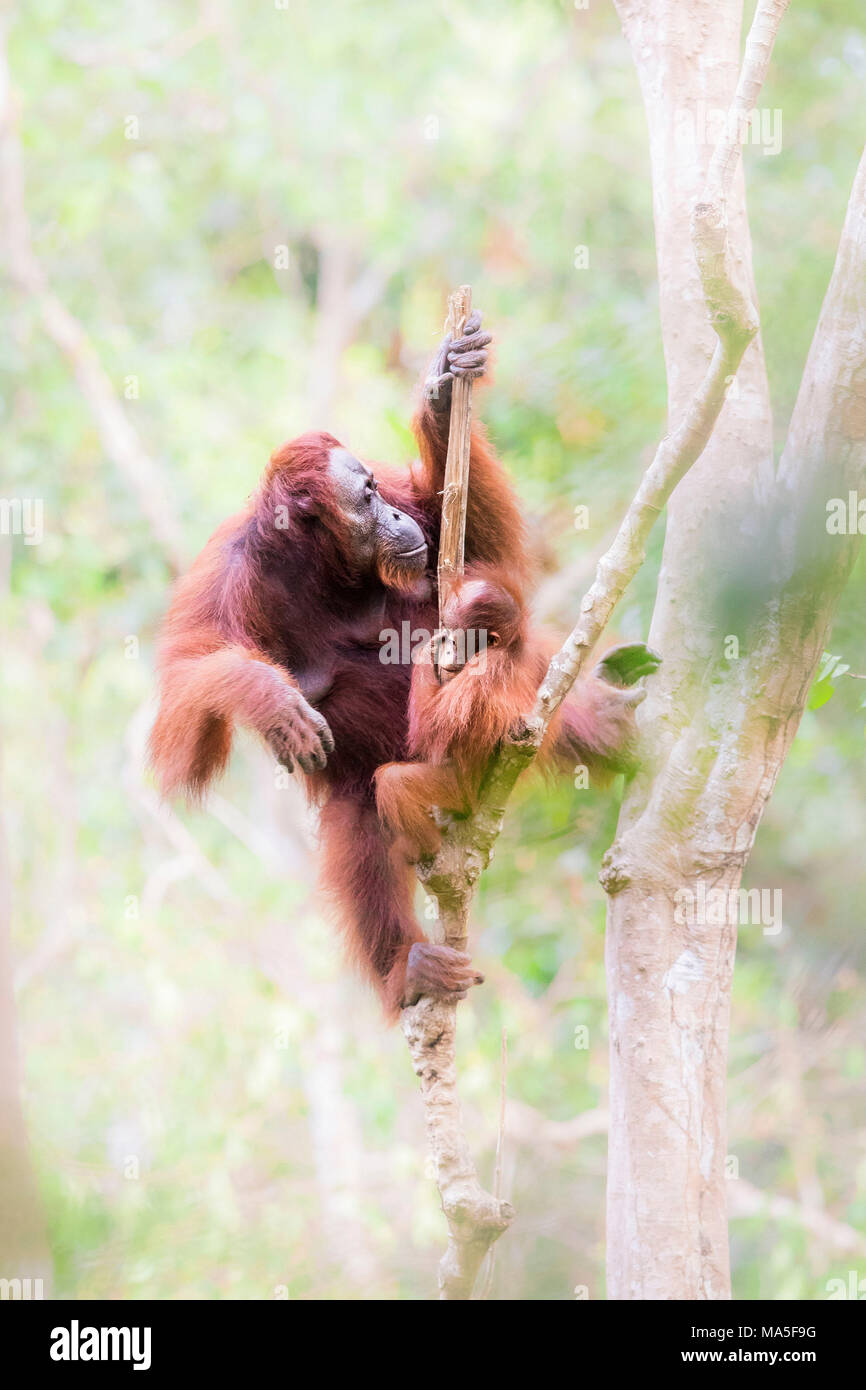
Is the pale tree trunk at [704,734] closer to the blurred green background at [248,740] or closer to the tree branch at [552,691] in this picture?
the tree branch at [552,691]

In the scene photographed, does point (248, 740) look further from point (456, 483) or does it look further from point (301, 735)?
point (456, 483)

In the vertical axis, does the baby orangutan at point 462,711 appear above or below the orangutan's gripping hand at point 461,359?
below

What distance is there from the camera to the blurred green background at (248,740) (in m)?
7.09

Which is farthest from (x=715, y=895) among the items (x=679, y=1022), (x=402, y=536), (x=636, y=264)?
(x=636, y=264)

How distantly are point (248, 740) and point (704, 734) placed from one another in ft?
11.4

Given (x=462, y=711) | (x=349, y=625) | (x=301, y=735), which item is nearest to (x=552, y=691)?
(x=462, y=711)

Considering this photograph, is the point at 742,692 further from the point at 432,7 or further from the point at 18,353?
the point at 432,7

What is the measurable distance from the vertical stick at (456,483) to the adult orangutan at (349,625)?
0.43m

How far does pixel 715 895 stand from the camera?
3547 millimetres

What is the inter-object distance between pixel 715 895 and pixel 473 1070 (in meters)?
5.06

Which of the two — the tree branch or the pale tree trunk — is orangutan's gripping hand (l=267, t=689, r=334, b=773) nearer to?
the tree branch

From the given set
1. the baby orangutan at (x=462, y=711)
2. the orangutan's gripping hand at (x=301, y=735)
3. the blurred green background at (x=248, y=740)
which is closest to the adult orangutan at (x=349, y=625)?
the baby orangutan at (x=462, y=711)

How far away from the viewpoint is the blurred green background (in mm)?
7090

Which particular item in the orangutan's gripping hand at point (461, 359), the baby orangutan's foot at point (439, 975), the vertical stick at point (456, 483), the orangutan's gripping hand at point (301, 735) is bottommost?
the baby orangutan's foot at point (439, 975)
